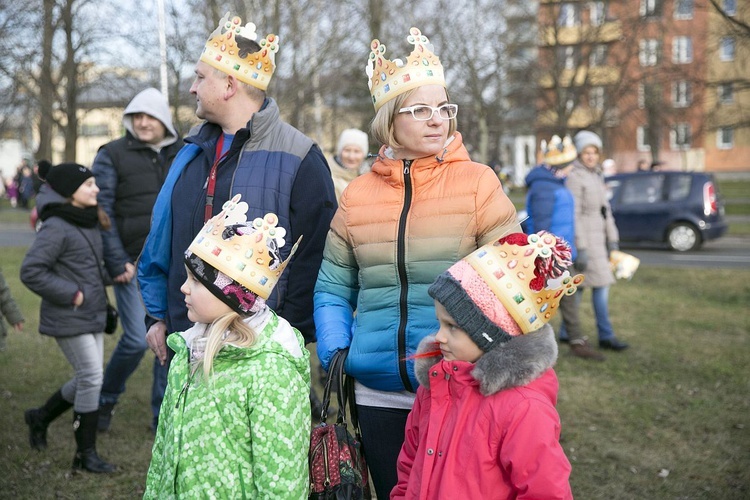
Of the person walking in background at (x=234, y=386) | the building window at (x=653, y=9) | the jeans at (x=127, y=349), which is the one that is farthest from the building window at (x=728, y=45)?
the person walking in background at (x=234, y=386)

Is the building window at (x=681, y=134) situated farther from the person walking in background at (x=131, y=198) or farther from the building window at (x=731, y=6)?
the person walking in background at (x=131, y=198)

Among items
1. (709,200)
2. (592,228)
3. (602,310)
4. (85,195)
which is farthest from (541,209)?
(709,200)

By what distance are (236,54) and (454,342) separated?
5.54 feet

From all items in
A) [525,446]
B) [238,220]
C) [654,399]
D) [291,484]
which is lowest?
[654,399]

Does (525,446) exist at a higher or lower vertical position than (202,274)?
lower

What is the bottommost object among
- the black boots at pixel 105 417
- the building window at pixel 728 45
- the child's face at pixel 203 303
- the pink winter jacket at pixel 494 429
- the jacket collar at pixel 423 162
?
the black boots at pixel 105 417

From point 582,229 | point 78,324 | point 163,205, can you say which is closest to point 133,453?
point 78,324

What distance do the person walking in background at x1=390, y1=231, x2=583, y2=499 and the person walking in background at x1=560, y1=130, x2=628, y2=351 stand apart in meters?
5.69

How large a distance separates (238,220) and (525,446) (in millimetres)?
1220

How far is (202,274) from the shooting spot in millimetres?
2861

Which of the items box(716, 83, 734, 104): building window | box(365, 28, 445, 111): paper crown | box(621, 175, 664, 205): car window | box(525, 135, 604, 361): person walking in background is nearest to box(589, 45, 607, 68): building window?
box(621, 175, 664, 205): car window

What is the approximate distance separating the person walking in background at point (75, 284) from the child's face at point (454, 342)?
3.04 m

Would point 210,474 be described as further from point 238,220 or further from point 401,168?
point 401,168

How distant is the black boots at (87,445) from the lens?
5016 millimetres
